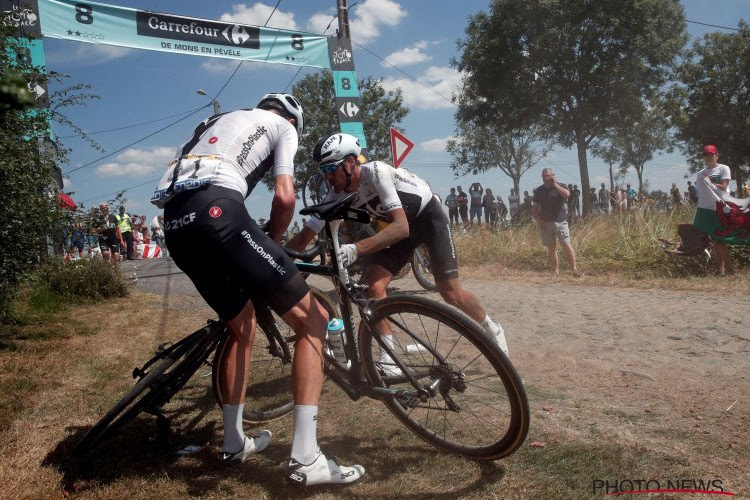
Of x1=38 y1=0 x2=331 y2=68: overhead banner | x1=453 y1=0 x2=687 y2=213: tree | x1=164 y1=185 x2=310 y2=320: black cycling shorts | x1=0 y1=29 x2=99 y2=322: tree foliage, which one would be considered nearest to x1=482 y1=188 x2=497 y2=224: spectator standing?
x1=453 y1=0 x2=687 y2=213: tree

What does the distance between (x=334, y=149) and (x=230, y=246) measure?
1250 millimetres

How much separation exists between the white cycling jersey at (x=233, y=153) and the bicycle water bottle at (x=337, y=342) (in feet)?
3.09

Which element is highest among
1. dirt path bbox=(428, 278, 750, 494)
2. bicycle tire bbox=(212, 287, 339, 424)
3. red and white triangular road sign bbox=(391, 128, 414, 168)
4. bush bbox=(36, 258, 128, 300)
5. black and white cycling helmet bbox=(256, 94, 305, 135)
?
red and white triangular road sign bbox=(391, 128, 414, 168)

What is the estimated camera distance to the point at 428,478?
8.61 feet

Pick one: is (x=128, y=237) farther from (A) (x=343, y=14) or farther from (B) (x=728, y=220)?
(B) (x=728, y=220)

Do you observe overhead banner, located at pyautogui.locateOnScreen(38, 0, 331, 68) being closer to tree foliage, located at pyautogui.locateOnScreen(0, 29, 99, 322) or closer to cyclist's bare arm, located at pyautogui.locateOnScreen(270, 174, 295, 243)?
tree foliage, located at pyautogui.locateOnScreen(0, 29, 99, 322)

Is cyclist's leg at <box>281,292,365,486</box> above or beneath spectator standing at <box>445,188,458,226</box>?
beneath

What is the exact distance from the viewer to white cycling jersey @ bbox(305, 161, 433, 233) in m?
3.51

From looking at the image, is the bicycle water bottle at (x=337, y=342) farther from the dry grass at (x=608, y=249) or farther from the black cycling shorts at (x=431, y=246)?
the dry grass at (x=608, y=249)

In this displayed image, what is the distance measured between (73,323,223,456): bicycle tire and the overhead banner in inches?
411

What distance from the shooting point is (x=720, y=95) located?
2903cm

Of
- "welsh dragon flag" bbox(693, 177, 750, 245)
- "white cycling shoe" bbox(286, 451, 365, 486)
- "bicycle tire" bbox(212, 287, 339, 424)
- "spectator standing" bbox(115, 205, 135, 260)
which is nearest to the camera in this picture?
"white cycling shoe" bbox(286, 451, 365, 486)

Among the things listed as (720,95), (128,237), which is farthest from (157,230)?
(720,95)

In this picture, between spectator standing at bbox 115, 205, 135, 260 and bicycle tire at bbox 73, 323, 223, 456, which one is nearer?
bicycle tire at bbox 73, 323, 223, 456
